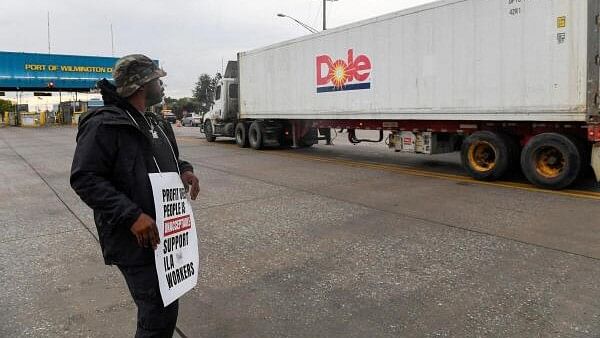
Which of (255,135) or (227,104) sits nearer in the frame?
(255,135)

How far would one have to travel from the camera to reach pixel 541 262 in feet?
16.4

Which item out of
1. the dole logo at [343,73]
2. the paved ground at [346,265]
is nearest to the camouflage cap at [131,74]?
the paved ground at [346,265]

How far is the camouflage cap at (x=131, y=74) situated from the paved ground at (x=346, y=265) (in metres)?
1.87

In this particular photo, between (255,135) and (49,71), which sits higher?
(49,71)

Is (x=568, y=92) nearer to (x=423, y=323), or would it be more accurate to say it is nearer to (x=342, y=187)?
(x=342, y=187)

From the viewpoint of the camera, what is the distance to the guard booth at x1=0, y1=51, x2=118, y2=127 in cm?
4241

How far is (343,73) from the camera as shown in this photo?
13.5m

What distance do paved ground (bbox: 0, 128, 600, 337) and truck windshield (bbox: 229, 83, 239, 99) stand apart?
11354 millimetres

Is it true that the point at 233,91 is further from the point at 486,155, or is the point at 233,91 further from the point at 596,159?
the point at 596,159

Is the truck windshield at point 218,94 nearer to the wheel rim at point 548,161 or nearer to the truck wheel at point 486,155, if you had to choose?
the truck wheel at point 486,155

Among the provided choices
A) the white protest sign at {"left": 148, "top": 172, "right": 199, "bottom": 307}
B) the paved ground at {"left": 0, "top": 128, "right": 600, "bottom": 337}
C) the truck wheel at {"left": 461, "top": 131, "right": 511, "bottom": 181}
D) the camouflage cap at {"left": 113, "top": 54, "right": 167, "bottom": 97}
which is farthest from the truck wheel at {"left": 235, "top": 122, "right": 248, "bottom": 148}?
the camouflage cap at {"left": 113, "top": 54, "right": 167, "bottom": 97}

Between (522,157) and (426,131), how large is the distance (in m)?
2.71

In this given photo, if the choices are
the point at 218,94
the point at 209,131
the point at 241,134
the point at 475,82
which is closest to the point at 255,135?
the point at 241,134

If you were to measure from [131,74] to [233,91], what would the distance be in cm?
1816
